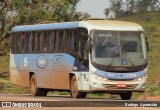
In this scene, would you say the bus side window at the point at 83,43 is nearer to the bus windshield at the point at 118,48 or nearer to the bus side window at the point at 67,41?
the bus windshield at the point at 118,48

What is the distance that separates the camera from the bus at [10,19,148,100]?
23.7m

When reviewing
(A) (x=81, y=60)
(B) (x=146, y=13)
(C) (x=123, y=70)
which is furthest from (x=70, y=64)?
(B) (x=146, y=13)

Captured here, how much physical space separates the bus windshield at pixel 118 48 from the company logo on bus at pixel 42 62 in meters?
3.95

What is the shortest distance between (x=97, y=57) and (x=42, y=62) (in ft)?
14.4

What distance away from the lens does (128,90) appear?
23719 millimetres

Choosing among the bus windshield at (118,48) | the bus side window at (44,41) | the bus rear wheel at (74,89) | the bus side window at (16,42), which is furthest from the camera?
the bus side window at (16,42)

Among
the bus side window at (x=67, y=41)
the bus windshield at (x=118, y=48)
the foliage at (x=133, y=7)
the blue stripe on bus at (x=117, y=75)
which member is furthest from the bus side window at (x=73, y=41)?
the foliage at (x=133, y=7)

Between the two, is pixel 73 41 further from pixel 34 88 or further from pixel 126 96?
pixel 34 88

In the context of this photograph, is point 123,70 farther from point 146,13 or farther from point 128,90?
point 146,13

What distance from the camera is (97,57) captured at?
24.0 m

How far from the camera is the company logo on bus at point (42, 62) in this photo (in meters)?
27.5

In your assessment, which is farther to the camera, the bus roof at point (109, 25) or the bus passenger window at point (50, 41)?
the bus passenger window at point (50, 41)

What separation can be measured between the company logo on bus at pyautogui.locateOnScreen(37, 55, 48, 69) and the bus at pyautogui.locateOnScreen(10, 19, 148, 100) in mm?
158

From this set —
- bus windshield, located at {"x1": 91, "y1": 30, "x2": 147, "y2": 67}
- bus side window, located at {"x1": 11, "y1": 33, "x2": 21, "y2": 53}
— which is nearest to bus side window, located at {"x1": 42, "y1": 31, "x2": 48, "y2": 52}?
bus side window, located at {"x1": 11, "y1": 33, "x2": 21, "y2": 53}
